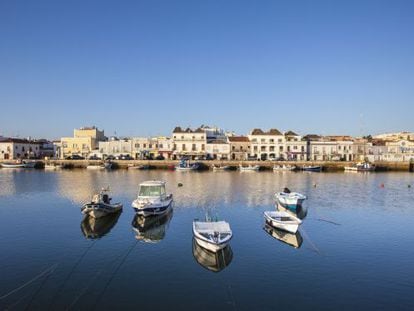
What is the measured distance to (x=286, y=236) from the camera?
24969 mm

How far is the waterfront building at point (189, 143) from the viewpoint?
10144 cm

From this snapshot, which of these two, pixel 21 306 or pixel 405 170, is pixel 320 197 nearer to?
pixel 21 306

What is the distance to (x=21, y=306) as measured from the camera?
47.0 feet

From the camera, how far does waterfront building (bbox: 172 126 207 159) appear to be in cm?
10144

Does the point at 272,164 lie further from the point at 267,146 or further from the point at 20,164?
the point at 20,164

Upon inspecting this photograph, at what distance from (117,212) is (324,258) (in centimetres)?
1757

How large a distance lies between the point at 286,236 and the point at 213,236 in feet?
21.4

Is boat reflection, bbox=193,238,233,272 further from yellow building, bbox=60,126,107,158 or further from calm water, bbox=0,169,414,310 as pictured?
yellow building, bbox=60,126,107,158

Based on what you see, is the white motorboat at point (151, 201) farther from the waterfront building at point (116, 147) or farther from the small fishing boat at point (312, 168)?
the waterfront building at point (116, 147)

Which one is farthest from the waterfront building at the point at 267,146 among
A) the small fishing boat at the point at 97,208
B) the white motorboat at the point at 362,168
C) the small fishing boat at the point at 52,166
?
the small fishing boat at the point at 97,208

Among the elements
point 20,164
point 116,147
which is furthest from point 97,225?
point 116,147

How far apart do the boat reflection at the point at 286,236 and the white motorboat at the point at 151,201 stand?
833 cm

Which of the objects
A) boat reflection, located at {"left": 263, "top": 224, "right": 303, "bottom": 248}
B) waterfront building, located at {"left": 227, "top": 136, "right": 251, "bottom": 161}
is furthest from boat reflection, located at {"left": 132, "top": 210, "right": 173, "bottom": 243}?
waterfront building, located at {"left": 227, "top": 136, "right": 251, "bottom": 161}

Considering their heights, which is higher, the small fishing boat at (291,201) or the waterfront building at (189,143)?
the waterfront building at (189,143)
